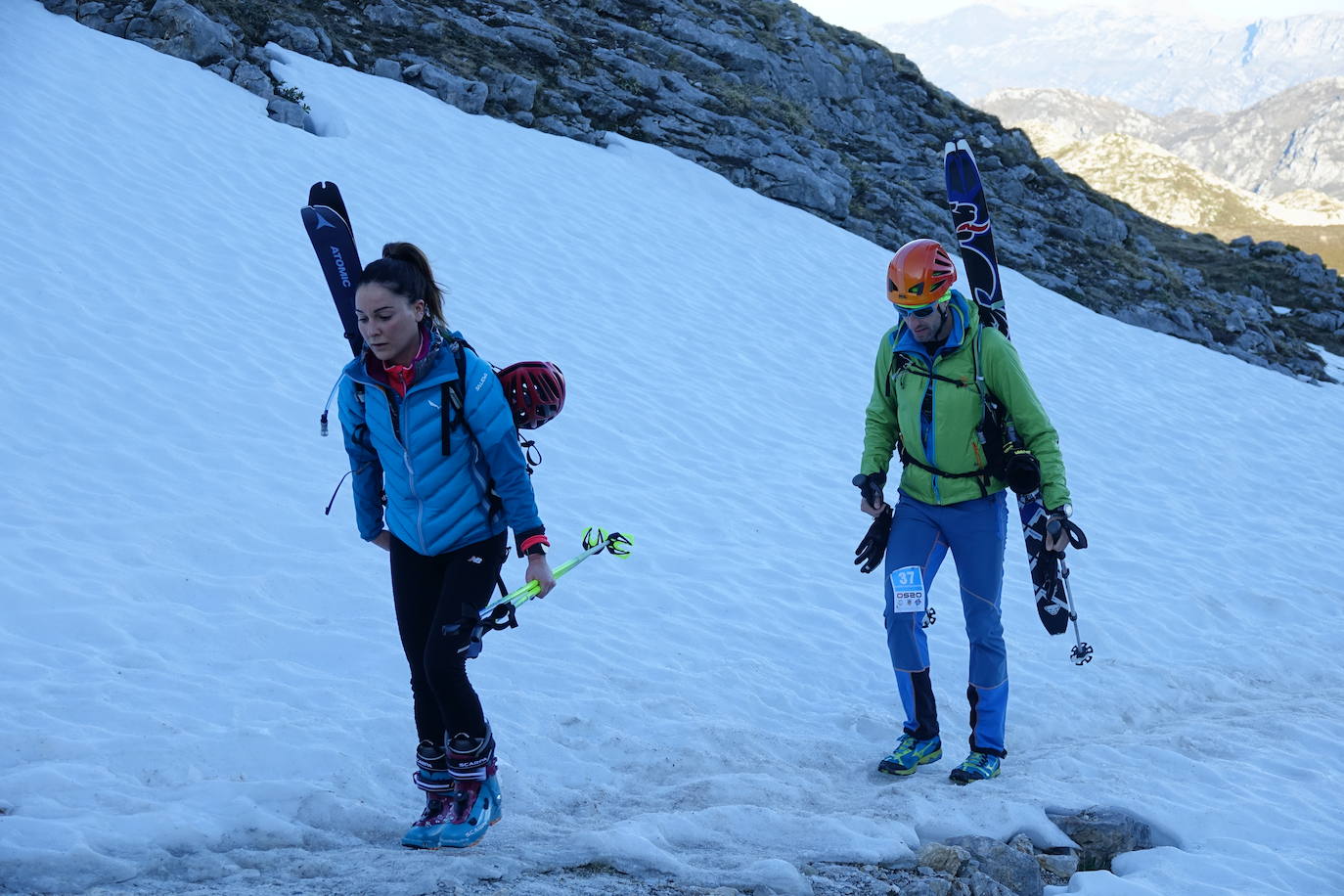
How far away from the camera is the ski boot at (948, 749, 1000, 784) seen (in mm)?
5402

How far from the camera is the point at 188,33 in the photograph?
1655 centimetres

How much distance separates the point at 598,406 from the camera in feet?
37.0

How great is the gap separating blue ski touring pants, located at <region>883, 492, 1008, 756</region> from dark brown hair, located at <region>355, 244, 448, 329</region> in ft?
8.77

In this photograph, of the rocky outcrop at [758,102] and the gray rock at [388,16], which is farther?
the gray rock at [388,16]

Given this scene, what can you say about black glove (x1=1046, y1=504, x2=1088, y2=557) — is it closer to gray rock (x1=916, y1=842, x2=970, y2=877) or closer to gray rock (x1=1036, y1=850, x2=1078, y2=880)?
gray rock (x1=1036, y1=850, x2=1078, y2=880)

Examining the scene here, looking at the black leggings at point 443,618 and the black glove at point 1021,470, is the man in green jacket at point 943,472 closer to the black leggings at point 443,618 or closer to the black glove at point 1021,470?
the black glove at point 1021,470

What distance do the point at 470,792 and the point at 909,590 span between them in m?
2.40

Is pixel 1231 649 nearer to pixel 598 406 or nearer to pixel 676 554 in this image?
pixel 676 554

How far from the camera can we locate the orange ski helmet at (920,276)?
200 inches

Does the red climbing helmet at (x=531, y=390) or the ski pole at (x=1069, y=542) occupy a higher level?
the red climbing helmet at (x=531, y=390)

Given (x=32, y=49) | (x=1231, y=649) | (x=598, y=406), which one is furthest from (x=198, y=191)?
(x=1231, y=649)

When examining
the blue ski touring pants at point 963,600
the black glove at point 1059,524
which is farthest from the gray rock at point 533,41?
the black glove at point 1059,524

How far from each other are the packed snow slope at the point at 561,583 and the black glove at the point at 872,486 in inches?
57.5

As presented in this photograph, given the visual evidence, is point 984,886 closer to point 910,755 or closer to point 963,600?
point 910,755
